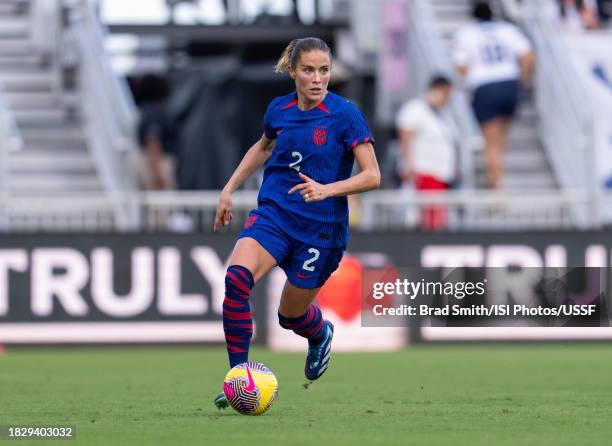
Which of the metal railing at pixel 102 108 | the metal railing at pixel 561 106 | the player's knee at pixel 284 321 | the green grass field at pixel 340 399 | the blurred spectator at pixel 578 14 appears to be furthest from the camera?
the blurred spectator at pixel 578 14

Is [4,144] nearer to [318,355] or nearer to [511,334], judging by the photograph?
[511,334]

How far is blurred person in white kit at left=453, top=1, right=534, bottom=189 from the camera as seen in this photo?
65.0 ft

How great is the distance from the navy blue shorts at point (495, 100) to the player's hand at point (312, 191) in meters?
Result: 11.0

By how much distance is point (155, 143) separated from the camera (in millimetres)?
20625

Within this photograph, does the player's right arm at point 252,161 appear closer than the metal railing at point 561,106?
Yes

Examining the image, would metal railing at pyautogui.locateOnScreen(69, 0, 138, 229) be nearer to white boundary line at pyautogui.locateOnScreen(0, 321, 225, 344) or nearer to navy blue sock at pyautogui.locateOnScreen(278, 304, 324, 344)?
white boundary line at pyautogui.locateOnScreen(0, 321, 225, 344)

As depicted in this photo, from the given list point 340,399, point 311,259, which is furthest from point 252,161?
point 340,399

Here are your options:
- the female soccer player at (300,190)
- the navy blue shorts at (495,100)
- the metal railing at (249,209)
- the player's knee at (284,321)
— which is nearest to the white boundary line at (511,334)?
the metal railing at (249,209)

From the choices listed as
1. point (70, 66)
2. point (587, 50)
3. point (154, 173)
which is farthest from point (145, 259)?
point (587, 50)

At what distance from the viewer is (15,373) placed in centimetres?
1358

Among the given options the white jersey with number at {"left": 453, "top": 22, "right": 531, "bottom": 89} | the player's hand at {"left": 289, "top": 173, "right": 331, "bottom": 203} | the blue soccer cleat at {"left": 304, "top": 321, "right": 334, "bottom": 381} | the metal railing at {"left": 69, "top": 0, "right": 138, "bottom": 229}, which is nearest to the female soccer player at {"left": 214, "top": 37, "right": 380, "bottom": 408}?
the player's hand at {"left": 289, "top": 173, "right": 331, "bottom": 203}

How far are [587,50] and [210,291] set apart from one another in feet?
22.7

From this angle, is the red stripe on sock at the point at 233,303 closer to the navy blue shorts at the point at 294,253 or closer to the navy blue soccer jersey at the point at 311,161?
the navy blue shorts at the point at 294,253

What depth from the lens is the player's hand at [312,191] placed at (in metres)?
9.09
